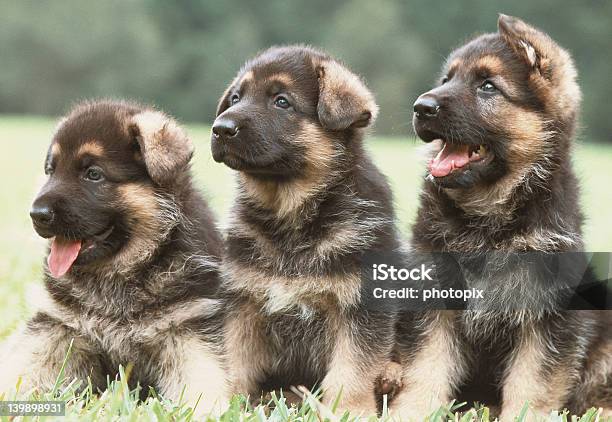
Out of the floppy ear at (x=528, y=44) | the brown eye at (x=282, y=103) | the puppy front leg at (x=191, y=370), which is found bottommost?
the puppy front leg at (x=191, y=370)

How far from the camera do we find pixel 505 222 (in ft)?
15.9

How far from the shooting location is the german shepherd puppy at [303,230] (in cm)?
481

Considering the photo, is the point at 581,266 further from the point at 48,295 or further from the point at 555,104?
the point at 48,295

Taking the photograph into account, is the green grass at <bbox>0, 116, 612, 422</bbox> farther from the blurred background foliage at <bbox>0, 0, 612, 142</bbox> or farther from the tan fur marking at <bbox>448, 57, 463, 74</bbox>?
the blurred background foliage at <bbox>0, 0, 612, 142</bbox>

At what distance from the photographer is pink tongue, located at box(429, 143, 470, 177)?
192 inches

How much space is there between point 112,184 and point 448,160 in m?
1.90

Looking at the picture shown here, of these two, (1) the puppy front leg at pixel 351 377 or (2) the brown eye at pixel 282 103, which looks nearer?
(1) the puppy front leg at pixel 351 377

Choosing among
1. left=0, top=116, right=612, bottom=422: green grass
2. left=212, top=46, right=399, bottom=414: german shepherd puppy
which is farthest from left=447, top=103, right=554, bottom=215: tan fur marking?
left=212, top=46, right=399, bottom=414: german shepherd puppy

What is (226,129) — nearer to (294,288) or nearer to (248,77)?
(248,77)

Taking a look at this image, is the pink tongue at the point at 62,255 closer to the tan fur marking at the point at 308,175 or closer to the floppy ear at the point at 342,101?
the tan fur marking at the point at 308,175

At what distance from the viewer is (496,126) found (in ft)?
15.9

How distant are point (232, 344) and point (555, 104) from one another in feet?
7.50

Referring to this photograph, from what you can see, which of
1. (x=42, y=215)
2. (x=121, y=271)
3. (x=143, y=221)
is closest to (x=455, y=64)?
(x=143, y=221)

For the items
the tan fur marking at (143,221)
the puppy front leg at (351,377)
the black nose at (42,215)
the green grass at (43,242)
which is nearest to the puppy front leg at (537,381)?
the green grass at (43,242)
